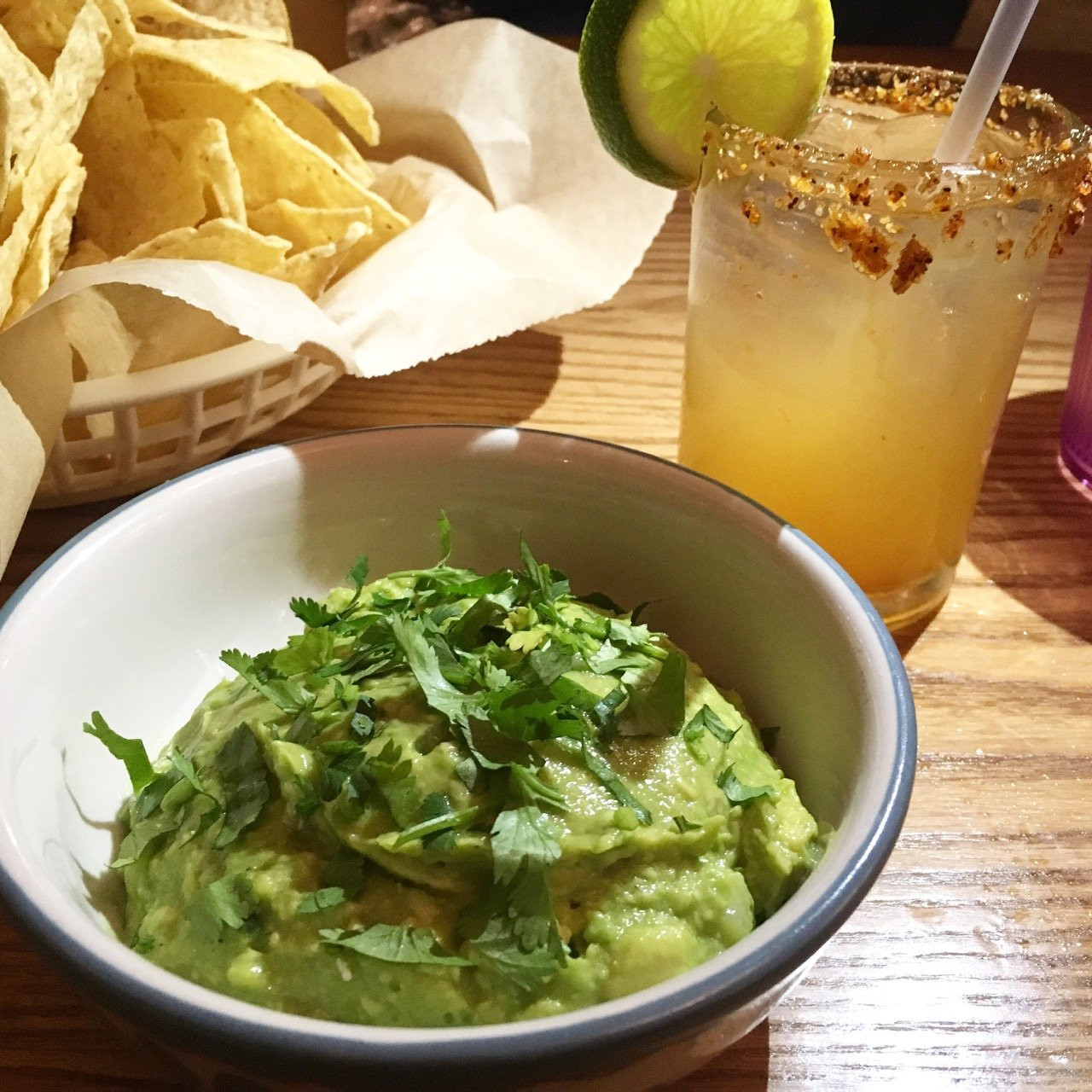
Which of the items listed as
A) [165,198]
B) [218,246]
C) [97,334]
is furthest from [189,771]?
[165,198]

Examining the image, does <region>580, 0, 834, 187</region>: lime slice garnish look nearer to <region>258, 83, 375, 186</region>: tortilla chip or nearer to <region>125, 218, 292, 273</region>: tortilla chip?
<region>125, 218, 292, 273</region>: tortilla chip

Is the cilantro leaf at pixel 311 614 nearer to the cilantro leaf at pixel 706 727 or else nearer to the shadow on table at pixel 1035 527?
the cilantro leaf at pixel 706 727

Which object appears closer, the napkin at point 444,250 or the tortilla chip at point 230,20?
the napkin at point 444,250

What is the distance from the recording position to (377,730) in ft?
2.46

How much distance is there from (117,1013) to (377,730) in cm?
23

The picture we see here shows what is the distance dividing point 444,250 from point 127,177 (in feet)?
1.41

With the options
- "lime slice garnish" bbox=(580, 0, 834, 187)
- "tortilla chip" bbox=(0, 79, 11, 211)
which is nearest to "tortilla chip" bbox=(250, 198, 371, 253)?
"tortilla chip" bbox=(0, 79, 11, 211)

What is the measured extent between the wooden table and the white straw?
474 mm

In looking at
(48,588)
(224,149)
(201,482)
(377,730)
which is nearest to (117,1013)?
(377,730)

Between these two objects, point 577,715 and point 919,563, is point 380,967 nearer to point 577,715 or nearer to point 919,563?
point 577,715

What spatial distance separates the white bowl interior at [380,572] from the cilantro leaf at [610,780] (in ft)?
0.39

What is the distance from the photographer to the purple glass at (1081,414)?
1374mm

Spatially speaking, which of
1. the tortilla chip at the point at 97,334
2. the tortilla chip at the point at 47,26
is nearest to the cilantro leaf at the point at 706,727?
the tortilla chip at the point at 97,334

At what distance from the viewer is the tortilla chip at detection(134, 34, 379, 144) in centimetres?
141
